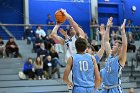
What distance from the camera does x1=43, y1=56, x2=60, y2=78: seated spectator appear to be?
14.1 metres

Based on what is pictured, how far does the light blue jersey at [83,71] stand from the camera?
553cm

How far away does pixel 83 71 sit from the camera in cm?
554

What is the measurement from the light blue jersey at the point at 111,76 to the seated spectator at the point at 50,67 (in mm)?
7582

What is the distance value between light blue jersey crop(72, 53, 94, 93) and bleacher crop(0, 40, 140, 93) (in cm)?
748

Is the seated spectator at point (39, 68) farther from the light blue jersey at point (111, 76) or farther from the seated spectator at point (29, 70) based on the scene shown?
the light blue jersey at point (111, 76)

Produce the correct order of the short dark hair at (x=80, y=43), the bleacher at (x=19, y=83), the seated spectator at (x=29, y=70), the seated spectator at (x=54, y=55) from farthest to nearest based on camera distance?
the seated spectator at (x=54, y=55) → the seated spectator at (x=29, y=70) → the bleacher at (x=19, y=83) → the short dark hair at (x=80, y=43)

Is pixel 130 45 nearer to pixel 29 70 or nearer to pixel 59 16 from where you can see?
pixel 29 70

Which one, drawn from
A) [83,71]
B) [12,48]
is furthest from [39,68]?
[83,71]

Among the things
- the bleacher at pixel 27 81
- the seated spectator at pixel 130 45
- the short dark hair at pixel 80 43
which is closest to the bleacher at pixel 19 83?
the bleacher at pixel 27 81

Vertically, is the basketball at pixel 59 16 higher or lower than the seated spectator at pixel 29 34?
higher

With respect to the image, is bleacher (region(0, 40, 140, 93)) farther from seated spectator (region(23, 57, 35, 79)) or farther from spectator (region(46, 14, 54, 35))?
spectator (region(46, 14, 54, 35))

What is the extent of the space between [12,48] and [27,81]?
225cm

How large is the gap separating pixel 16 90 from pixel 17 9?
722cm

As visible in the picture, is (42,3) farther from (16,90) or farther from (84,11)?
(16,90)
